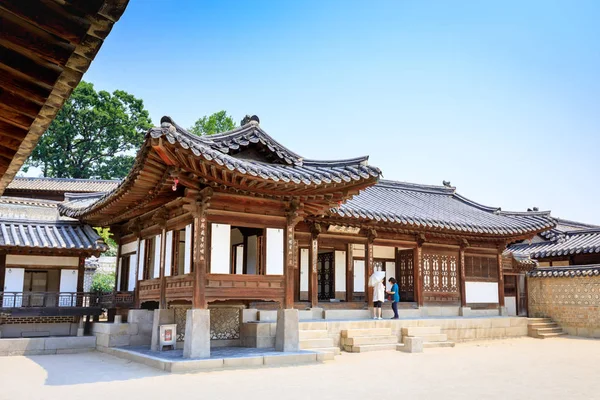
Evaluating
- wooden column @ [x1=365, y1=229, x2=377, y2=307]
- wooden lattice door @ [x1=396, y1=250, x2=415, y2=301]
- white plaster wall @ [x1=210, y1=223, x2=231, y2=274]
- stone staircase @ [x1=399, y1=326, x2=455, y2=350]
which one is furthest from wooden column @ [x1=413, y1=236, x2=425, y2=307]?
white plaster wall @ [x1=210, y1=223, x2=231, y2=274]

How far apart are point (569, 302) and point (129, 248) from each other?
18912 millimetres

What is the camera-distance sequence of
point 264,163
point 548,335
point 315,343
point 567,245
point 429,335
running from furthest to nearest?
point 567,245, point 548,335, point 429,335, point 315,343, point 264,163

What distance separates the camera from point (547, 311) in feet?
80.2

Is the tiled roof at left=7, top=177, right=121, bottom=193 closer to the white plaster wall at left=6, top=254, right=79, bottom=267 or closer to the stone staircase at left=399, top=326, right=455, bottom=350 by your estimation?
the white plaster wall at left=6, top=254, right=79, bottom=267

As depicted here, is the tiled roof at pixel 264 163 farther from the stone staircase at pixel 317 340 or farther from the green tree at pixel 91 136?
the green tree at pixel 91 136

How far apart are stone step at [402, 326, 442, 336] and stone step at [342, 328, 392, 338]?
1.93ft

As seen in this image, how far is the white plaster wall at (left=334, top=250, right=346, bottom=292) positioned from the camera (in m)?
20.8

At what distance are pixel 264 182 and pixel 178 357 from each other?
468 cm

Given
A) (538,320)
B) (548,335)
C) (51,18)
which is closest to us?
(51,18)

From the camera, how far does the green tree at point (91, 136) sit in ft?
153

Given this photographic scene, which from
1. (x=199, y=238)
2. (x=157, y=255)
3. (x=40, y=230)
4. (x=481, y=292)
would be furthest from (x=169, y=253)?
(x=481, y=292)

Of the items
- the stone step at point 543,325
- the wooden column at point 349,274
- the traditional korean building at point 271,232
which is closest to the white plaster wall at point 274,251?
the traditional korean building at point 271,232

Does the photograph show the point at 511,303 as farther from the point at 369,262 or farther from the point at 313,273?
the point at 313,273

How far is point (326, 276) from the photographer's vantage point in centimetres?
2166
